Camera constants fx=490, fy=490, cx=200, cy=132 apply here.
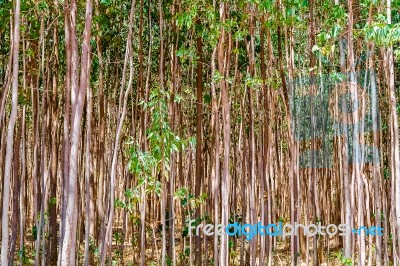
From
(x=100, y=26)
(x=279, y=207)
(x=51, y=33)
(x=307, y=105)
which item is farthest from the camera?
(x=279, y=207)

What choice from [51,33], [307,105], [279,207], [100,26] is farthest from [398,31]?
[279,207]

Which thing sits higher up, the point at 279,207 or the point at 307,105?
the point at 307,105

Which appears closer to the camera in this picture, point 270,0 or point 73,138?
point 73,138

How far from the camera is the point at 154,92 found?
7094mm

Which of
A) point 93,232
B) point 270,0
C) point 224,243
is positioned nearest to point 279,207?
point 93,232

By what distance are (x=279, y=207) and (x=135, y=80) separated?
6523mm

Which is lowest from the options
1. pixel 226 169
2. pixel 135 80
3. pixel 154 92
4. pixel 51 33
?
pixel 226 169

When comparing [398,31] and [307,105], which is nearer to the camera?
[398,31]

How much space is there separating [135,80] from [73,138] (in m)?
6.44

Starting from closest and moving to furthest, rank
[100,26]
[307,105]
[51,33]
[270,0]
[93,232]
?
1. [270,0]
2. [100,26]
3. [51,33]
4. [307,105]
5. [93,232]

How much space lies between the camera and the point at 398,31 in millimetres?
5078

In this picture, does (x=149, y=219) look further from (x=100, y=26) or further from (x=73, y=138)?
(x=73, y=138)

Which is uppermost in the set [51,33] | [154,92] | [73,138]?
[51,33]

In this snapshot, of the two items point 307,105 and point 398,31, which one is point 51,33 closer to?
point 307,105
